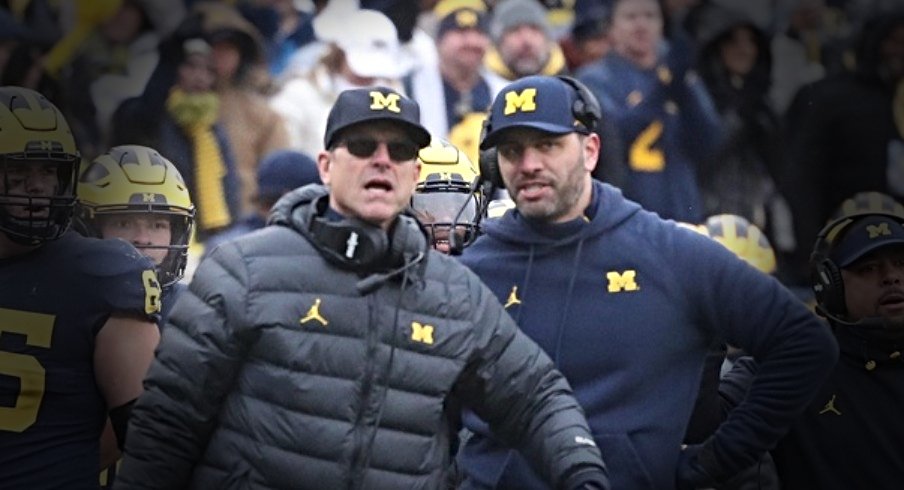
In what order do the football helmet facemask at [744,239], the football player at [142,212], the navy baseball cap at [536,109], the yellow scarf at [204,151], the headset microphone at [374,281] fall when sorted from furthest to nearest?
the yellow scarf at [204,151] → the football helmet facemask at [744,239] → the football player at [142,212] → the navy baseball cap at [536,109] → the headset microphone at [374,281]

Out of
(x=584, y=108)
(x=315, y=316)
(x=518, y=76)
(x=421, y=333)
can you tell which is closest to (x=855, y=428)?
(x=584, y=108)

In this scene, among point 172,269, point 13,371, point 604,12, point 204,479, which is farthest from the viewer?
point 604,12

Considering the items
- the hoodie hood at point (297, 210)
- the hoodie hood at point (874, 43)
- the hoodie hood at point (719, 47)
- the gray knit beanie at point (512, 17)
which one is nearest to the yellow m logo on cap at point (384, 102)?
the hoodie hood at point (297, 210)

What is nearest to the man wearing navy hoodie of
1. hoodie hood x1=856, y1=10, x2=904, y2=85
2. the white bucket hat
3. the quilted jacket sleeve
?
the quilted jacket sleeve

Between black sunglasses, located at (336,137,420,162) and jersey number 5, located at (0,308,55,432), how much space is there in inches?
45.0

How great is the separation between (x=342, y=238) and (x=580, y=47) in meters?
6.04

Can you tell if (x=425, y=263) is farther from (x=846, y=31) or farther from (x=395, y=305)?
(x=846, y=31)

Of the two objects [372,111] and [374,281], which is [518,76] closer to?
[372,111]

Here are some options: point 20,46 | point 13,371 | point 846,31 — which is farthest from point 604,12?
point 13,371

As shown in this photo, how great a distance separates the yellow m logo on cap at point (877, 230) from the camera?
622 cm

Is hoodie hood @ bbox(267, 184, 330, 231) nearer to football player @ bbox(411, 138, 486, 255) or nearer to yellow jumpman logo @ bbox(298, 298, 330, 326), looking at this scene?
yellow jumpman logo @ bbox(298, 298, 330, 326)

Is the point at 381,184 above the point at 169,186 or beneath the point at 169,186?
above

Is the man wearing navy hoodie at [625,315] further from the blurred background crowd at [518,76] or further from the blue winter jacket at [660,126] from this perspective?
the blue winter jacket at [660,126]

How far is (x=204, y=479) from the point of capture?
4438 millimetres
